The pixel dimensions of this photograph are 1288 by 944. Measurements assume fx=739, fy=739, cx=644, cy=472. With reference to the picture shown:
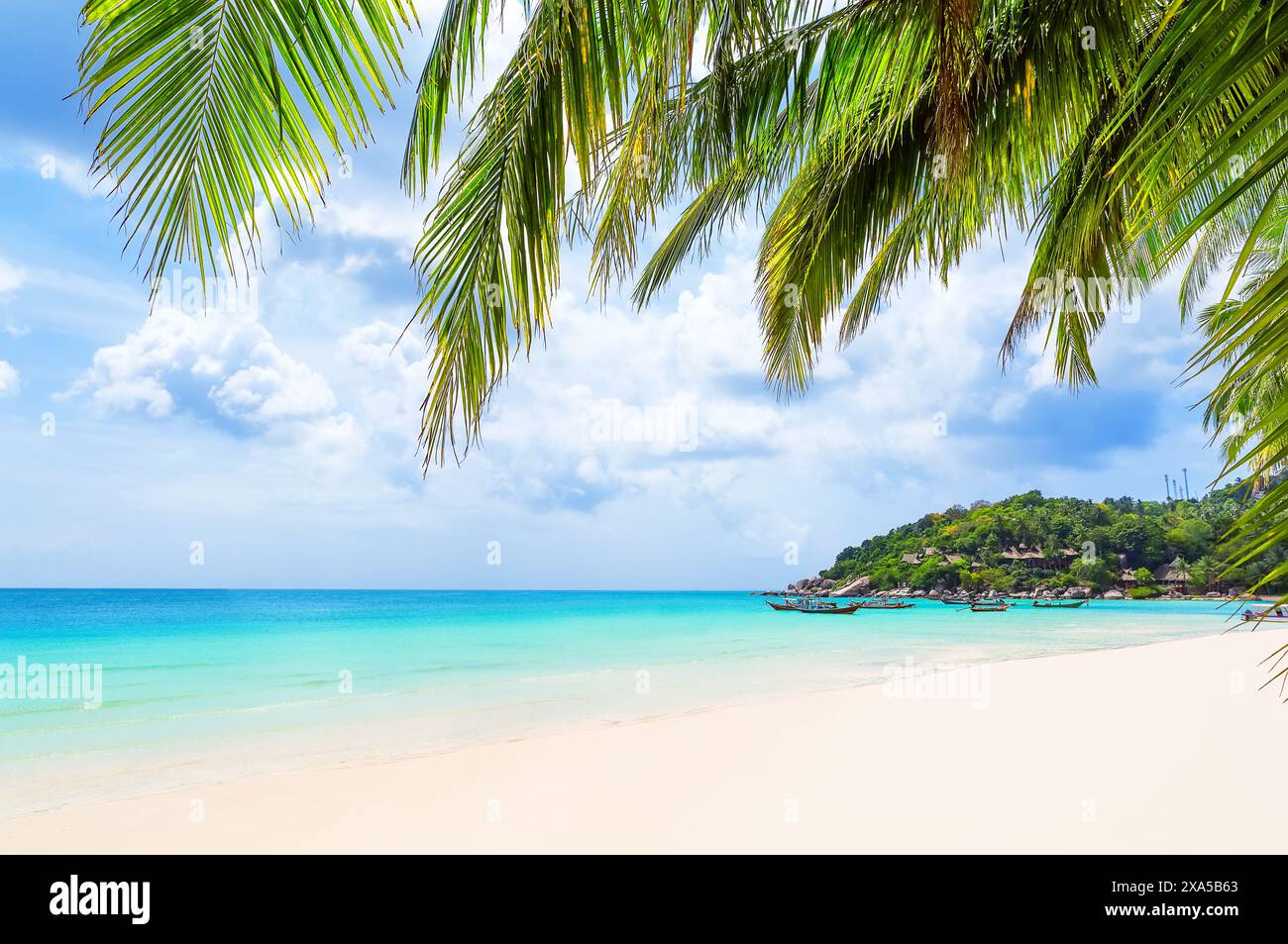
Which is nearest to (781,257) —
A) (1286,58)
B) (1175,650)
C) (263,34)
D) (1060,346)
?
(1286,58)

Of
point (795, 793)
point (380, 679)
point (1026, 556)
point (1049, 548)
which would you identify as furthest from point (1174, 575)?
point (795, 793)

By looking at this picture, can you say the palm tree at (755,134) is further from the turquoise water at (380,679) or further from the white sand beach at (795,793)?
the turquoise water at (380,679)

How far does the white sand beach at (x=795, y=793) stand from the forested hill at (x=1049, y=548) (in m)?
34.3

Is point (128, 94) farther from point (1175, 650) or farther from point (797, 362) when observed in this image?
point (1175, 650)

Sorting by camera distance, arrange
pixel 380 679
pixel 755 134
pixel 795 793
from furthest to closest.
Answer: pixel 380 679 < pixel 795 793 < pixel 755 134

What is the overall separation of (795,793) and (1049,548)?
48.5 meters

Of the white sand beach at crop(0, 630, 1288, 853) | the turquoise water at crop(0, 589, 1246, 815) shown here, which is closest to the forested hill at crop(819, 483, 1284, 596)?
the turquoise water at crop(0, 589, 1246, 815)

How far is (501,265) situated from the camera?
160 centimetres

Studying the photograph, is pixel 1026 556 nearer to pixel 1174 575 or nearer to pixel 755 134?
pixel 1174 575

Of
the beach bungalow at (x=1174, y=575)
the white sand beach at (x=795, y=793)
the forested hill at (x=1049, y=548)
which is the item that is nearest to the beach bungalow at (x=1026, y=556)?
the forested hill at (x=1049, y=548)

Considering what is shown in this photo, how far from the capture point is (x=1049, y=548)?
46.5 meters
